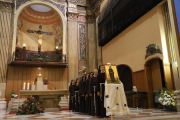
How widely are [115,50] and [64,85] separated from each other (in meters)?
4.73

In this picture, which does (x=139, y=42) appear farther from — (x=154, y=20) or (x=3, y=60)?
(x=3, y=60)

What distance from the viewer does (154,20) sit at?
8117 mm

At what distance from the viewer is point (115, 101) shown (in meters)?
4.36

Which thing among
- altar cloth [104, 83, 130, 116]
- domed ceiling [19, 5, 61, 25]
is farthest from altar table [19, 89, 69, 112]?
domed ceiling [19, 5, 61, 25]

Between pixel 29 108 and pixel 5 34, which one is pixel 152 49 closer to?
pixel 29 108

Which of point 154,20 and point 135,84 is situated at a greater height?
point 154,20

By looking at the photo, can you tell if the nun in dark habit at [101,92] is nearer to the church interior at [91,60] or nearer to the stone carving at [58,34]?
the church interior at [91,60]

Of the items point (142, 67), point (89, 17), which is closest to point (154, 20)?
point (142, 67)

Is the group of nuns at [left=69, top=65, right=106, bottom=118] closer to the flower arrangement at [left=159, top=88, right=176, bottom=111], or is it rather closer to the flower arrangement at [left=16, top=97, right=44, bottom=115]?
the flower arrangement at [left=16, top=97, right=44, bottom=115]

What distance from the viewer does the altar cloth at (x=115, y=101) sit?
14.0 feet

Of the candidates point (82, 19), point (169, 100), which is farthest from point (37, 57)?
point (169, 100)

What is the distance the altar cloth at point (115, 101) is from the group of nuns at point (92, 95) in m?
0.57

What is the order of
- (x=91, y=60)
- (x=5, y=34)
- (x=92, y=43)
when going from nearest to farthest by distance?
(x=5, y=34) < (x=91, y=60) < (x=92, y=43)

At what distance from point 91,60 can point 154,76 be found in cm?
631
